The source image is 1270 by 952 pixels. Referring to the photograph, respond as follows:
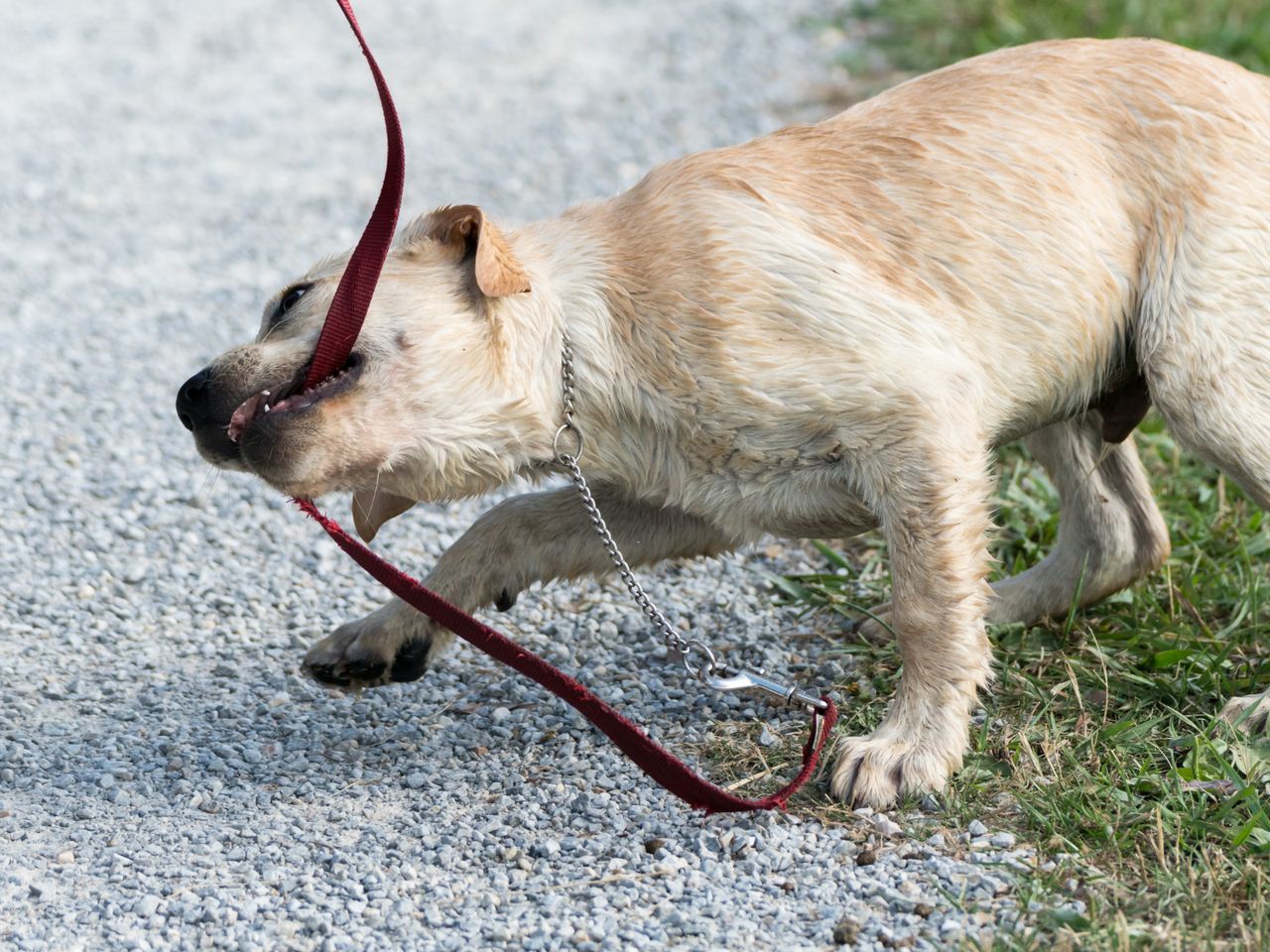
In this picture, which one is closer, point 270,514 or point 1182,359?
point 1182,359

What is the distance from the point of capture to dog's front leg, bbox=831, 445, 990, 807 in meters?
3.74

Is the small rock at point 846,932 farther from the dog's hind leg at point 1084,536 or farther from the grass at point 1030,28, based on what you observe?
the grass at point 1030,28

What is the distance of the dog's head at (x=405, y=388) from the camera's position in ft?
11.7

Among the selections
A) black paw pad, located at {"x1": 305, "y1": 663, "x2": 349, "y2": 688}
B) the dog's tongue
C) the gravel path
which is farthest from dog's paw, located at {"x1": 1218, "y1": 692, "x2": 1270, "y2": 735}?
the dog's tongue

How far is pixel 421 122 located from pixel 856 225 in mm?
6072

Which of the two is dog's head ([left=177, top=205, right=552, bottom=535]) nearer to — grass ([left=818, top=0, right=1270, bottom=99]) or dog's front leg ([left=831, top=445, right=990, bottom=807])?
dog's front leg ([left=831, top=445, right=990, bottom=807])

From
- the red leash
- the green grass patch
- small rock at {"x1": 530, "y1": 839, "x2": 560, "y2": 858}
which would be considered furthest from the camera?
the green grass patch

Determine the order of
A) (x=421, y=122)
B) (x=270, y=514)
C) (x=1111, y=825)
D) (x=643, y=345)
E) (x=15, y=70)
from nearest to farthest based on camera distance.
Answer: (x=1111, y=825), (x=643, y=345), (x=270, y=514), (x=421, y=122), (x=15, y=70)

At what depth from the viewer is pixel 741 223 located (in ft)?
12.7

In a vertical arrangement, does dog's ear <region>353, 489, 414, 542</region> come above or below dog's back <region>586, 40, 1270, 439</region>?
below

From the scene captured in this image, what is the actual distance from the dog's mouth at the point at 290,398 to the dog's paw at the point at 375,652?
885mm

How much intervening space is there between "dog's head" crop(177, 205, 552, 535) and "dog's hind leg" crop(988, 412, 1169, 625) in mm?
1799

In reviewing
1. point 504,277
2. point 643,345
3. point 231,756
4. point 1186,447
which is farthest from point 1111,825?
point 231,756

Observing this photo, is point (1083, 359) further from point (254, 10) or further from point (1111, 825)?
point (254, 10)
